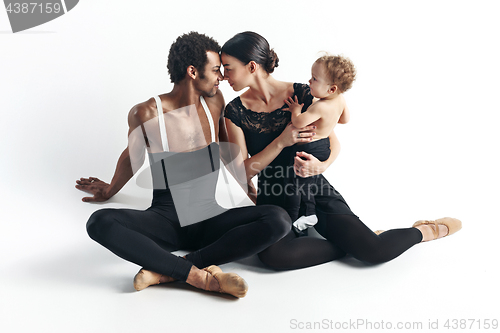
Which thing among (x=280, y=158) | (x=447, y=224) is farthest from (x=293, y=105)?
(x=447, y=224)

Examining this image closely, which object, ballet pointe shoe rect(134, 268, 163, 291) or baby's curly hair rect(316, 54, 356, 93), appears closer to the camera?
ballet pointe shoe rect(134, 268, 163, 291)

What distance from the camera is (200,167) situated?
2477 millimetres

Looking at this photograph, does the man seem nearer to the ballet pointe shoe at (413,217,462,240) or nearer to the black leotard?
the black leotard

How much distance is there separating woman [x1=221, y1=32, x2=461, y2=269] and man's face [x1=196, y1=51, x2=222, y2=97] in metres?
0.04

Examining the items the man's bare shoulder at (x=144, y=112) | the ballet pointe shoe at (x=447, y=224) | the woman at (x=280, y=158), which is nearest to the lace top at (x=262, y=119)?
the woman at (x=280, y=158)

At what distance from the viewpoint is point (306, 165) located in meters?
2.43

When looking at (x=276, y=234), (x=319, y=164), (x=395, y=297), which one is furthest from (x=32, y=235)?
(x=395, y=297)

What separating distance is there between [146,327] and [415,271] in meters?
1.37

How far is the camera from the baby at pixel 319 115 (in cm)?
231

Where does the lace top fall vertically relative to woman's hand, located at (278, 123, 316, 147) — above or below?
above

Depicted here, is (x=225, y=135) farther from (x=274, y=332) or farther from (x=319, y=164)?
(x=274, y=332)

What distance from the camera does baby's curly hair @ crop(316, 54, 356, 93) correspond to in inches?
90.1

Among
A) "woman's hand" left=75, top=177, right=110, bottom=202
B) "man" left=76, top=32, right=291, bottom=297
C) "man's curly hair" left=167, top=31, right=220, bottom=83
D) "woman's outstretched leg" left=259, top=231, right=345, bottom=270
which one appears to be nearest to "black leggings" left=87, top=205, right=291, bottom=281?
"man" left=76, top=32, right=291, bottom=297

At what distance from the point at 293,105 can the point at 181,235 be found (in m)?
0.89
